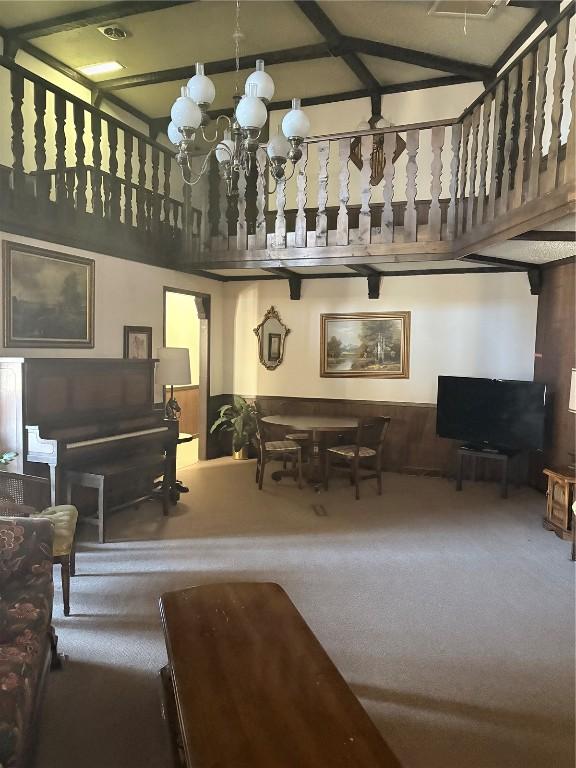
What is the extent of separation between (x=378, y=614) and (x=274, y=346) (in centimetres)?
461

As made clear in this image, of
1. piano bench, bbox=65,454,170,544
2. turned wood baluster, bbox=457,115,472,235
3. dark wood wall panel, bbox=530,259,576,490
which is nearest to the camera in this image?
piano bench, bbox=65,454,170,544

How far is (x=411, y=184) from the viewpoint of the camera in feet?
15.5

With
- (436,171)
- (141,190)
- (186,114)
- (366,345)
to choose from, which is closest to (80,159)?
(141,190)

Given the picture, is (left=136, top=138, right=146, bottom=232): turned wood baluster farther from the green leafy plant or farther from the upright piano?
the green leafy plant

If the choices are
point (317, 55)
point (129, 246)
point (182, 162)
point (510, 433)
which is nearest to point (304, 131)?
point (182, 162)

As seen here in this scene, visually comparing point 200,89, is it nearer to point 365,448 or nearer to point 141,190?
point 141,190

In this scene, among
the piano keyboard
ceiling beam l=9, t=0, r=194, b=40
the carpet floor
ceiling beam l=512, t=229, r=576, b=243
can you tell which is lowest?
the carpet floor

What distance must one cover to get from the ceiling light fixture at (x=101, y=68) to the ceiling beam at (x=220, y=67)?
172mm

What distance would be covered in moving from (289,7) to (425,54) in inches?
63.0

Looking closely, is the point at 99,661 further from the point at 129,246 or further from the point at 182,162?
the point at 129,246

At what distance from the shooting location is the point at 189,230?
19.2 ft

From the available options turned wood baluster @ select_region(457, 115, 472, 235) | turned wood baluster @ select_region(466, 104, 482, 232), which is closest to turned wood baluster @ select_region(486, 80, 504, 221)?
turned wood baluster @ select_region(466, 104, 482, 232)

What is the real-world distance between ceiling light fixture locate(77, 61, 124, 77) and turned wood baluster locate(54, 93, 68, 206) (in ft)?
6.74

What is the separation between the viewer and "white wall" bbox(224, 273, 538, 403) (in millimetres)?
6102
